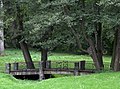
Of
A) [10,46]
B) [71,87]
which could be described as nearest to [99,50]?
[71,87]

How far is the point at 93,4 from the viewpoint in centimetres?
2094

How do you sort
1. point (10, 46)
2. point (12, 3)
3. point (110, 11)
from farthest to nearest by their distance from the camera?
point (10, 46) < point (12, 3) < point (110, 11)

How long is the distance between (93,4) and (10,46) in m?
41.9

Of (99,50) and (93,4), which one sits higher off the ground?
(93,4)

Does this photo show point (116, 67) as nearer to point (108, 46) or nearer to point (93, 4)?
point (93, 4)

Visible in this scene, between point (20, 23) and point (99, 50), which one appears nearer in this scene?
point (99, 50)

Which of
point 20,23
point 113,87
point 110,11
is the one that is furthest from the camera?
point 20,23

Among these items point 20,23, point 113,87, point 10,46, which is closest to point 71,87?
point 113,87

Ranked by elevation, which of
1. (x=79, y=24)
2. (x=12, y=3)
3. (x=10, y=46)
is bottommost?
(x=10, y=46)

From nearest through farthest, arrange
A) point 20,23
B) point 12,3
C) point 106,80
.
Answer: point 106,80, point 12,3, point 20,23

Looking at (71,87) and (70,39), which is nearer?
(71,87)

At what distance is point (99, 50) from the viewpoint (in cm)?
2530

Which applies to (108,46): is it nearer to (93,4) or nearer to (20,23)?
(20,23)

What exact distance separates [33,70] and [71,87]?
37.3 feet
